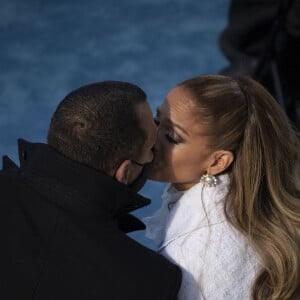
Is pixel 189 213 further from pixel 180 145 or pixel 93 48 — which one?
pixel 93 48

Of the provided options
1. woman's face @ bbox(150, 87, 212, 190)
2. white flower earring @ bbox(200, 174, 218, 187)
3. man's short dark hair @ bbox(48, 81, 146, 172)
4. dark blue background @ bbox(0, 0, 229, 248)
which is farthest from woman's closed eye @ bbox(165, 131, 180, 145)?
dark blue background @ bbox(0, 0, 229, 248)

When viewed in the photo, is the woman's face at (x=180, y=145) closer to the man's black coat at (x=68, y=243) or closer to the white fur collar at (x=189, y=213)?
the white fur collar at (x=189, y=213)

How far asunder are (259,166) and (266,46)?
2157 millimetres

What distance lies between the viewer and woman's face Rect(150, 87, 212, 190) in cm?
196

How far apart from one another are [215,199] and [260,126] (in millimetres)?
218

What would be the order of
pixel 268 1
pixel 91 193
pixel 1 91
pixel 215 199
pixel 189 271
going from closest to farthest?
pixel 91 193 < pixel 189 271 < pixel 215 199 < pixel 268 1 < pixel 1 91

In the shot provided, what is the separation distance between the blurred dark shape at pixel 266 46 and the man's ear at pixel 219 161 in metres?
2.03

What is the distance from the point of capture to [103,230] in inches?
63.9

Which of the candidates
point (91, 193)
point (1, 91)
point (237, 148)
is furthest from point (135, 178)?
point (1, 91)

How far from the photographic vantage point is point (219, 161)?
1.96 m

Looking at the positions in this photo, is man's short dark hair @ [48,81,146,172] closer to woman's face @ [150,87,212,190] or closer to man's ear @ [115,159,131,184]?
man's ear @ [115,159,131,184]

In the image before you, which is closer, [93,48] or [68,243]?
[68,243]

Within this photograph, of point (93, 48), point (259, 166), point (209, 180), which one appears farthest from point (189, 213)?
point (93, 48)

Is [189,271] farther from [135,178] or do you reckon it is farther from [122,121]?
[122,121]
